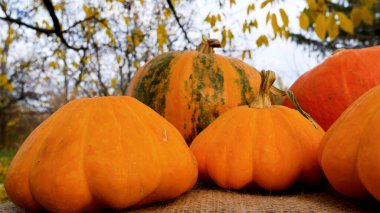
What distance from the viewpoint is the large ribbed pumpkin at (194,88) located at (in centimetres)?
161

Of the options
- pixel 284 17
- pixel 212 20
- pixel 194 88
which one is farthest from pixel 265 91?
pixel 212 20

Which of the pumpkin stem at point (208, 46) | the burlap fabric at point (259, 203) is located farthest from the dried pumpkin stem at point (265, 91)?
the pumpkin stem at point (208, 46)

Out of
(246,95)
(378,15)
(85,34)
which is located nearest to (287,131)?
(246,95)

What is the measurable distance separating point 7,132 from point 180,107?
1618cm

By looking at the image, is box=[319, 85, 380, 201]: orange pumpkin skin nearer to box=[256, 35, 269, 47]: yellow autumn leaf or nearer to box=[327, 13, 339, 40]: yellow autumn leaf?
box=[327, 13, 339, 40]: yellow autumn leaf

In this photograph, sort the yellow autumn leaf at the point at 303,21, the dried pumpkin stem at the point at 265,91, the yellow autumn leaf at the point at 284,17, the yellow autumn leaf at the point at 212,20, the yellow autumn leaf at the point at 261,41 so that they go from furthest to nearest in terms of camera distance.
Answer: the yellow autumn leaf at the point at 212,20 → the yellow autumn leaf at the point at 261,41 → the yellow autumn leaf at the point at 284,17 → the yellow autumn leaf at the point at 303,21 → the dried pumpkin stem at the point at 265,91

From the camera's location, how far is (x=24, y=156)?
981mm

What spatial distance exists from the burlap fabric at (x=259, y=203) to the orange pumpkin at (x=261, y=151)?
42 mm

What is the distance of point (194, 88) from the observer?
1.61 m

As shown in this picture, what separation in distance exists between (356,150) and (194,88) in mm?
821

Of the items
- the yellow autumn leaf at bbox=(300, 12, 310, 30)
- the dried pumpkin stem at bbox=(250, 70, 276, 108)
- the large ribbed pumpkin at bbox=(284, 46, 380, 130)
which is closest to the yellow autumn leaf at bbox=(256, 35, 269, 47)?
the yellow autumn leaf at bbox=(300, 12, 310, 30)

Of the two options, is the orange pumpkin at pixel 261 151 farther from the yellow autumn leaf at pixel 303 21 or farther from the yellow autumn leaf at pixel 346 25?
the yellow autumn leaf at pixel 303 21

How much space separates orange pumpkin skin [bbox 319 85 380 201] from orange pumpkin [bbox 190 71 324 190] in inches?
4.8

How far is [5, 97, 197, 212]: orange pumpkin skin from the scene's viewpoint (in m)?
0.88
